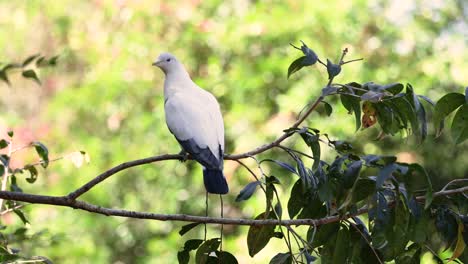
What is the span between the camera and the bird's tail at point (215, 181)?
Result: 1818 mm

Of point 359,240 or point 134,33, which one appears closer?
point 359,240

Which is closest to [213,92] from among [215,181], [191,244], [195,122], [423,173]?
[195,122]

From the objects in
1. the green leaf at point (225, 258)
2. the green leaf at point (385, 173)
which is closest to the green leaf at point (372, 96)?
the green leaf at point (385, 173)

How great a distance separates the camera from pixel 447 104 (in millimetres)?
1339

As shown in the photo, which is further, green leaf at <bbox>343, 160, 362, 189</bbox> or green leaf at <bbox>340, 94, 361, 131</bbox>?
green leaf at <bbox>340, 94, 361, 131</bbox>

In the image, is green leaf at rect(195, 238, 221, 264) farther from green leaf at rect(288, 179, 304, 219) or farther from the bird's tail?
the bird's tail

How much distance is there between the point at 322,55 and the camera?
4.28 metres

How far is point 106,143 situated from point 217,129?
2.83 m

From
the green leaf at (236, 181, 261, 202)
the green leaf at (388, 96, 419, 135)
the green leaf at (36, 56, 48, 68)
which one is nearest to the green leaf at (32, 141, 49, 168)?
the green leaf at (36, 56, 48, 68)

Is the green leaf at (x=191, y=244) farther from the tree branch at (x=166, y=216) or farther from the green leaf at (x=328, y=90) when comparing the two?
the green leaf at (x=328, y=90)

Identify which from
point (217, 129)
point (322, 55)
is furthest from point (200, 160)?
point (322, 55)

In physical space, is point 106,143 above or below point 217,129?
above

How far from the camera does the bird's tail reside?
1.82 meters

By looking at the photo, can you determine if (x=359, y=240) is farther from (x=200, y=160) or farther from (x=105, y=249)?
(x=105, y=249)
